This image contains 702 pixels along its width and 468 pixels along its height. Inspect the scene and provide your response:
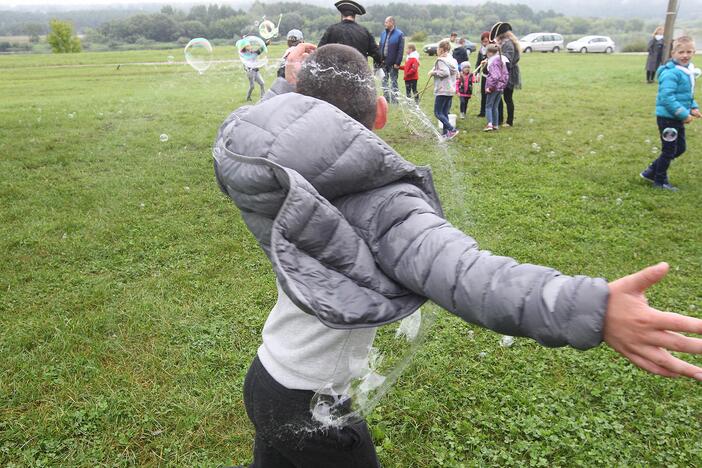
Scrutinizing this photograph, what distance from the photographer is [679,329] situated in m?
1.00

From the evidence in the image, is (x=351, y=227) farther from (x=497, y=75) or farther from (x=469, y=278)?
(x=497, y=75)

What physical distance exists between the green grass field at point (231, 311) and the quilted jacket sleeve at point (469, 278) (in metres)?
0.71

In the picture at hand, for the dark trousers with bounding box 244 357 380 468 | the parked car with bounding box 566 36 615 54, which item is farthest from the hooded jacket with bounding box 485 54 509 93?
the parked car with bounding box 566 36 615 54

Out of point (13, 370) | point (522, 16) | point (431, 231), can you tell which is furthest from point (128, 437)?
point (522, 16)

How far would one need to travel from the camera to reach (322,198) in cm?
133

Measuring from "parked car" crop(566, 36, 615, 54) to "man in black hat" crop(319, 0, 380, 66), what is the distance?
3384 cm

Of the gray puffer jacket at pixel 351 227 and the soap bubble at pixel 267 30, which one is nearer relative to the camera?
the gray puffer jacket at pixel 351 227

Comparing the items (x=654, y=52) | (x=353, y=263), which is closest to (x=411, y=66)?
(x=353, y=263)

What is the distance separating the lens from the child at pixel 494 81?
32.9ft

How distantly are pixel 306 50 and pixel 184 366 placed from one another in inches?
95.4

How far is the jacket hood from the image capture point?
130 centimetres

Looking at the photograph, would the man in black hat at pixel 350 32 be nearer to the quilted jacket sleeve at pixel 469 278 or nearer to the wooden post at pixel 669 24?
the wooden post at pixel 669 24

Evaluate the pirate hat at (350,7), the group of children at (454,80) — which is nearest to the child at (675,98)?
the group of children at (454,80)

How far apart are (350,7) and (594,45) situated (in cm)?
3411
